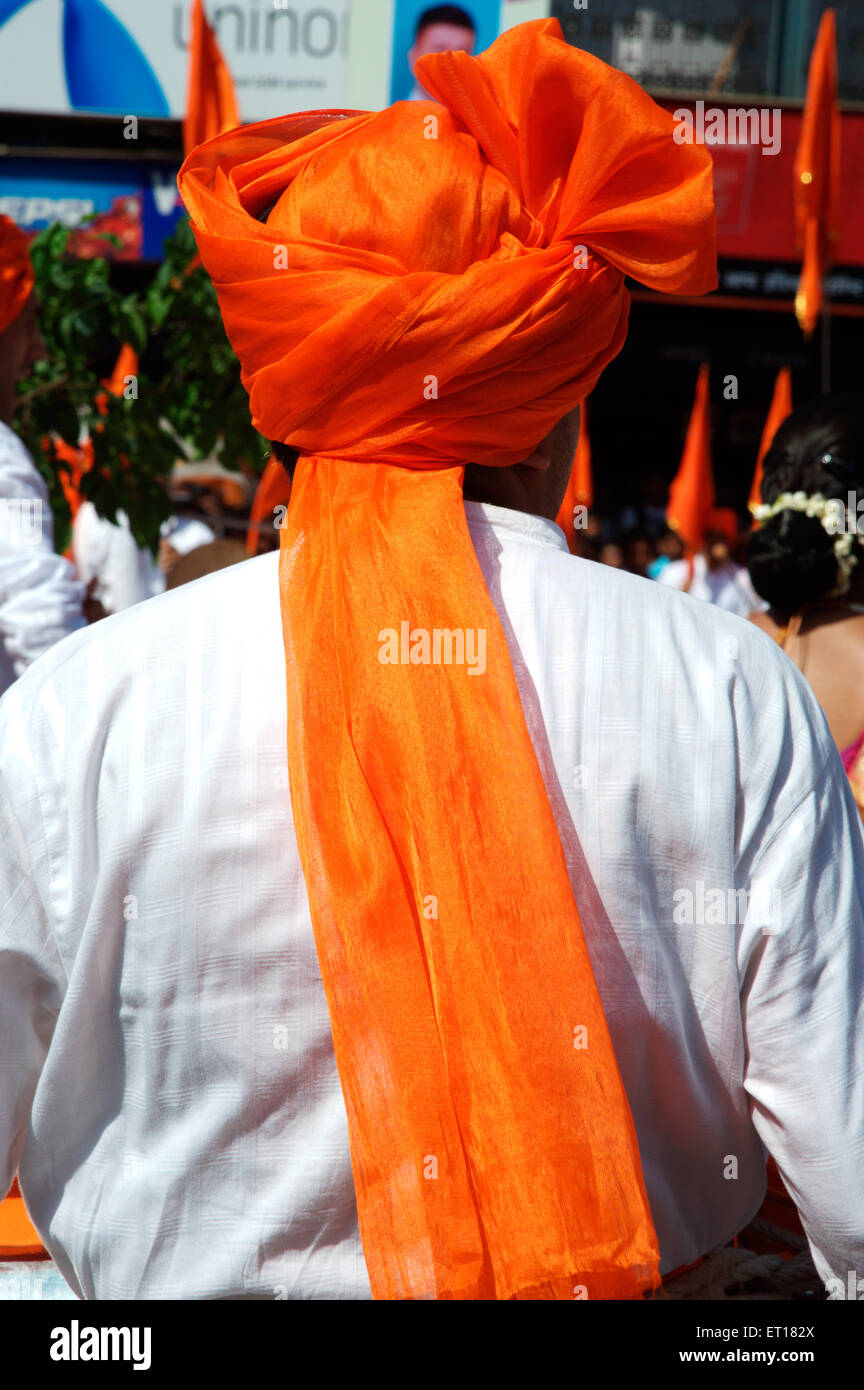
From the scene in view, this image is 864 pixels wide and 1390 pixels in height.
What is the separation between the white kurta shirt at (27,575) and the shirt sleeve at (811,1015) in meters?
2.36

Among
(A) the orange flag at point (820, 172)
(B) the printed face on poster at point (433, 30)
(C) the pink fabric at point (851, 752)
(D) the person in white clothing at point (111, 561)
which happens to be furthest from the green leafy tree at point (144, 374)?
(B) the printed face on poster at point (433, 30)

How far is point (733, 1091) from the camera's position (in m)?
1.37

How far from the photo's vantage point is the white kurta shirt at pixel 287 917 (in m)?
1.32

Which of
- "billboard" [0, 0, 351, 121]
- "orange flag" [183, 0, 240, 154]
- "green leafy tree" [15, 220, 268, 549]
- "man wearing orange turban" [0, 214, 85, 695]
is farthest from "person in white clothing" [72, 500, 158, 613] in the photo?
"billboard" [0, 0, 351, 121]

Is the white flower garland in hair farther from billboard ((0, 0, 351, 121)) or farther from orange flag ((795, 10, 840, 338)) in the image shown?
billboard ((0, 0, 351, 121))

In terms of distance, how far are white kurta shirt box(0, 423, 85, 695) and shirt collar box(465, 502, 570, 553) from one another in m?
2.12

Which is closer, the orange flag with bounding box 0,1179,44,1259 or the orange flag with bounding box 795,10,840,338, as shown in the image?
the orange flag with bounding box 0,1179,44,1259

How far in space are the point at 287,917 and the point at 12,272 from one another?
289 centimetres

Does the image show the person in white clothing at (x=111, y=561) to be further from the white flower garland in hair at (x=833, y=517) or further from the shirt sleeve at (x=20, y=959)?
the shirt sleeve at (x=20, y=959)

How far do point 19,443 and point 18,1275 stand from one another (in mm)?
2287

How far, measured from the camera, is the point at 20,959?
135 centimetres

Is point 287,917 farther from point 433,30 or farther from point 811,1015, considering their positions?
point 433,30

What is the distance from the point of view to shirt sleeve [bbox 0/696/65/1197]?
1343 millimetres
